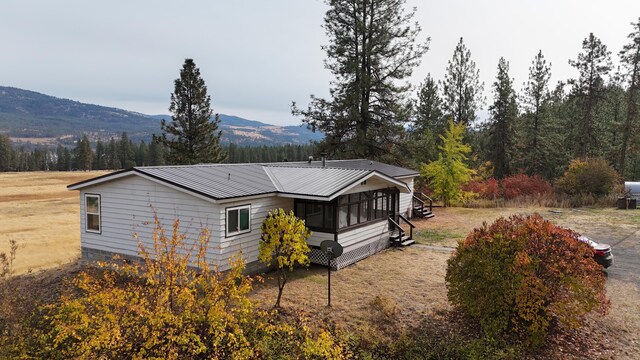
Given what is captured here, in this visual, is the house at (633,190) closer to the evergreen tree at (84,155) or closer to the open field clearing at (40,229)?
the open field clearing at (40,229)

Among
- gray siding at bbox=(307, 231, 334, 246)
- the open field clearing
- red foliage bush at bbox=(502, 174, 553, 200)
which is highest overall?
red foliage bush at bbox=(502, 174, 553, 200)

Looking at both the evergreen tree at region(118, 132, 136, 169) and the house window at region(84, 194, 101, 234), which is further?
the evergreen tree at region(118, 132, 136, 169)

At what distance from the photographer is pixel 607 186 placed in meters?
30.4

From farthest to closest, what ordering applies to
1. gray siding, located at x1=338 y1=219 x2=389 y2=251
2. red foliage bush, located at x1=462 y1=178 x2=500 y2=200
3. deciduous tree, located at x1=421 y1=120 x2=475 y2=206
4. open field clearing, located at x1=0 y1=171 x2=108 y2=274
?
red foliage bush, located at x1=462 y1=178 x2=500 y2=200 < deciduous tree, located at x1=421 y1=120 x2=475 y2=206 < open field clearing, located at x1=0 y1=171 x2=108 y2=274 < gray siding, located at x1=338 y1=219 x2=389 y2=251

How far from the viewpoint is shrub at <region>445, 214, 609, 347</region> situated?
353 inches

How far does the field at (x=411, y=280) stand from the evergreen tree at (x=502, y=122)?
52.2 ft

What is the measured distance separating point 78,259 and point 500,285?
16.1 m

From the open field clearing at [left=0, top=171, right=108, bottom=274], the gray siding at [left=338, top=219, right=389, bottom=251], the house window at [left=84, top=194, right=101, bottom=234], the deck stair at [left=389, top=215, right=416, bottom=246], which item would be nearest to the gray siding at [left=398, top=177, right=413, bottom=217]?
the deck stair at [left=389, top=215, right=416, bottom=246]

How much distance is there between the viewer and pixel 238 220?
13.1 meters

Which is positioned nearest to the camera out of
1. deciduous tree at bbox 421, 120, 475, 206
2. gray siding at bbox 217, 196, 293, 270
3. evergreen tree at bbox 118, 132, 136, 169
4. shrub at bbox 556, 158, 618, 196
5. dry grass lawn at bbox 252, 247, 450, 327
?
Answer: dry grass lawn at bbox 252, 247, 450, 327

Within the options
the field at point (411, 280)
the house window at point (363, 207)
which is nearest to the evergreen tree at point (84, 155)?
the field at point (411, 280)

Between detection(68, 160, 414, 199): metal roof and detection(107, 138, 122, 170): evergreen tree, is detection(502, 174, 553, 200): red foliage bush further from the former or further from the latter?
detection(107, 138, 122, 170): evergreen tree

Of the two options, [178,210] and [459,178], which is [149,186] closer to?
[178,210]

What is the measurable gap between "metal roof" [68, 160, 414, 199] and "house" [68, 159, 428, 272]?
33mm
